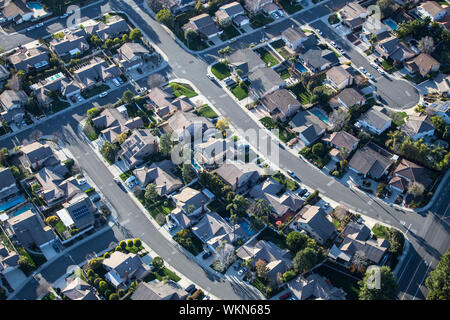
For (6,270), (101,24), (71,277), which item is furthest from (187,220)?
(101,24)

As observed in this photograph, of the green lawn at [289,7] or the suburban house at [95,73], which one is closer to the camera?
the suburban house at [95,73]

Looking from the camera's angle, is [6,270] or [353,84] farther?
[353,84]

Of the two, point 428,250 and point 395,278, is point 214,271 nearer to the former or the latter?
point 395,278

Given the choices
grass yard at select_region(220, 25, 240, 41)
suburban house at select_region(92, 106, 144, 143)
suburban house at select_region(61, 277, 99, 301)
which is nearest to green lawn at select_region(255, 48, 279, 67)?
grass yard at select_region(220, 25, 240, 41)

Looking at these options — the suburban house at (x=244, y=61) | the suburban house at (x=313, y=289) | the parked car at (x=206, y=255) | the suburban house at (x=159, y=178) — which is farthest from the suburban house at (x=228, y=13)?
the suburban house at (x=313, y=289)

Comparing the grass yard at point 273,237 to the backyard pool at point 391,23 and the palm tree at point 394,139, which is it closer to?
the palm tree at point 394,139

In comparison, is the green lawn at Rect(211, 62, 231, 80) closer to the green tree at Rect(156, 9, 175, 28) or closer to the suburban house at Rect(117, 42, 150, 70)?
the suburban house at Rect(117, 42, 150, 70)
